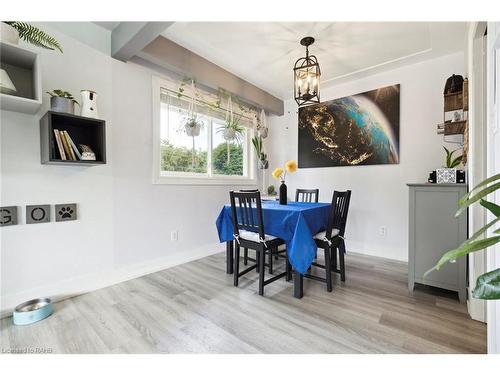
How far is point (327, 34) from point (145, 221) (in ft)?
9.29

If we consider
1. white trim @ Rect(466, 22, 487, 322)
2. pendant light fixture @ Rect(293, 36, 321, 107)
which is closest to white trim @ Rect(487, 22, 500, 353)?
white trim @ Rect(466, 22, 487, 322)

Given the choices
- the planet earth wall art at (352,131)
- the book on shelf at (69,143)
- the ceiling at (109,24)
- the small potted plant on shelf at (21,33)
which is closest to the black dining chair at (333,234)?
the planet earth wall art at (352,131)

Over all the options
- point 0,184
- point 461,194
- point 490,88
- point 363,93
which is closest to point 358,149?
point 363,93

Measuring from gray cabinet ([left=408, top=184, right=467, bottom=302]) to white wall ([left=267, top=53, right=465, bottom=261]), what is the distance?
3.31 ft

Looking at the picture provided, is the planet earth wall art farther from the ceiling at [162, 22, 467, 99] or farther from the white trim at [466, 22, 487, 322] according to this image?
the white trim at [466, 22, 487, 322]

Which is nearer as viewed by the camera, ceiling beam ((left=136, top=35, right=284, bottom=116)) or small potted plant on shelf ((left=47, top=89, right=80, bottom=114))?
small potted plant on shelf ((left=47, top=89, right=80, bottom=114))

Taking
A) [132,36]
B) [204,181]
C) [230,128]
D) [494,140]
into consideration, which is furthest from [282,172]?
[132,36]

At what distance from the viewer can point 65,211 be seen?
2016mm

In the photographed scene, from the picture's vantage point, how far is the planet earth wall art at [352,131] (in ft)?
10.1

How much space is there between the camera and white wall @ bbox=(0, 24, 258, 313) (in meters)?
1.79

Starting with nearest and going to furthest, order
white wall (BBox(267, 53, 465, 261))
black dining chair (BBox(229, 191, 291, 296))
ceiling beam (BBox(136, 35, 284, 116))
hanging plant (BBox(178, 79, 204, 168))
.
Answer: black dining chair (BBox(229, 191, 291, 296))
ceiling beam (BBox(136, 35, 284, 116))
white wall (BBox(267, 53, 465, 261))
hanging plant (BBox(178, 79, 204, 168))

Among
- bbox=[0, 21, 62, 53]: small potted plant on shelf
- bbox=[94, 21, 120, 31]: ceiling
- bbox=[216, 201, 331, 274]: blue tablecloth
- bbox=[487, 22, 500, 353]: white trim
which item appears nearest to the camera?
bbox=[487, 22, 500, 353]: white trim

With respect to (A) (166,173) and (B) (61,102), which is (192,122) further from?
(B) (61,102)
